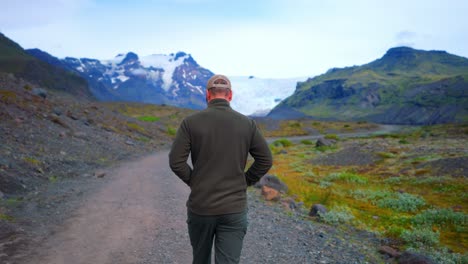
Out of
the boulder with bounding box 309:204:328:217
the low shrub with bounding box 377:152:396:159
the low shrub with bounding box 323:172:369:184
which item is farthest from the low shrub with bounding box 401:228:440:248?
the low shrub with bounding box 377:152:396:159

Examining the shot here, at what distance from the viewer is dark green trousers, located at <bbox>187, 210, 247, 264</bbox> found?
4816mm

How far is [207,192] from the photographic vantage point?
4789 millimetres

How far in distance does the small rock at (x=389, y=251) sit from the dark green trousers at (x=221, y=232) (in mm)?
6425

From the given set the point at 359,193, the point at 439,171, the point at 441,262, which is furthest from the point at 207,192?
the point at 439,171

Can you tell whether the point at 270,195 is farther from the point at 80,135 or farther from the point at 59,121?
the point at 59,121

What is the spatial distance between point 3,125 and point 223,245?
75.8 feet

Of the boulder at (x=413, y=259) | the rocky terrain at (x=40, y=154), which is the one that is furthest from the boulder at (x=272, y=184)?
the boulder at (x=413, y=259)

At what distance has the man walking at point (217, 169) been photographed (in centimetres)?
478

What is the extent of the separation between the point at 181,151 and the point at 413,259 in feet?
22.2

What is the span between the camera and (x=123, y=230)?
32.8 feet

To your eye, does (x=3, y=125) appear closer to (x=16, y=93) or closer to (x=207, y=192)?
(x=16, y=93)

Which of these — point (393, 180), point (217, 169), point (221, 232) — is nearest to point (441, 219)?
point (393, 180)

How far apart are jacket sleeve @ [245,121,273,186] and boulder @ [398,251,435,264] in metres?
5.44

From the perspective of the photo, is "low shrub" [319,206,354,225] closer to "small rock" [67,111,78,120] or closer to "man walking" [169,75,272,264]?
"man walking" [169,75,272,264]
